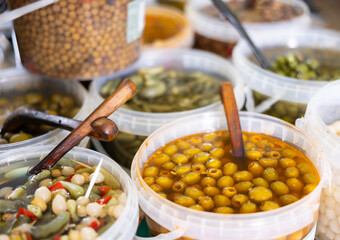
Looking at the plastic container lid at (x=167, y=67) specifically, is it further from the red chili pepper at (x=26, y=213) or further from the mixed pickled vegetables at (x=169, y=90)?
the red chili pepper at (x=26, y=213)

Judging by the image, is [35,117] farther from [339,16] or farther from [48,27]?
[339,16]

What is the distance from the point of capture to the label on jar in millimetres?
1185

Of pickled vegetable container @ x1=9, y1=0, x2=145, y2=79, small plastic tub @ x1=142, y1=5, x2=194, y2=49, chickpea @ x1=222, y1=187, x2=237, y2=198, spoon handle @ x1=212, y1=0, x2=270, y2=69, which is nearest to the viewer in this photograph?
chickpea @ x1=222, y1=187, x2=237, y2=198

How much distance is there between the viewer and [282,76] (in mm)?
1187

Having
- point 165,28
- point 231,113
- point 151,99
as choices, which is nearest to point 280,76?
point 231,113

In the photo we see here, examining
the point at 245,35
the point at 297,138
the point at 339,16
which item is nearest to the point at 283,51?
the point at 245,35

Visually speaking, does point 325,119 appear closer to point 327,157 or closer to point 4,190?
point 327,157

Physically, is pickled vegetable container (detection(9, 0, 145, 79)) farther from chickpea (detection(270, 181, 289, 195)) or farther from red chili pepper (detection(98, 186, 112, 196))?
chickpea (detection(270, 181, 289, 195))

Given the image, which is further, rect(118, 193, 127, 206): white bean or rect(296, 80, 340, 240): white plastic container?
rect(296, 80, 340, 240): white plastic container

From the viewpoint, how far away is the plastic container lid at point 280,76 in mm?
1149

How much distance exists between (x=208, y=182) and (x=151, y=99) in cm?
53

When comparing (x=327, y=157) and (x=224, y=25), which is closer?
(x=327, y=157)

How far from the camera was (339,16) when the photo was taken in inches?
108

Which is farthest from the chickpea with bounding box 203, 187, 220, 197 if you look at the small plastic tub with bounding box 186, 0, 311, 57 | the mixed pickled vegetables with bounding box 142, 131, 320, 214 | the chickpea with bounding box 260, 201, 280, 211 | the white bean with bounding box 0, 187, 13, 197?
the small plastic tub with bounding box 186, 0, 311, 57
